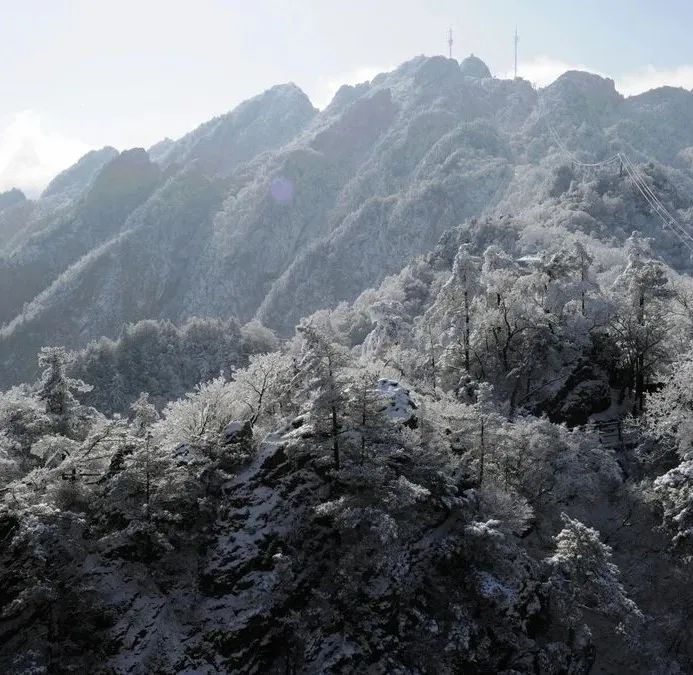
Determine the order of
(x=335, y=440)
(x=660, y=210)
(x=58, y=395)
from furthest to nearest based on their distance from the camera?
(x=660, y=210) < (x=58, y=395) < (x=335, y=440)

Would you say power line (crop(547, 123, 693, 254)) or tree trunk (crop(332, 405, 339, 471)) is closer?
tree trunk (crop(332, 405, 339, 471))

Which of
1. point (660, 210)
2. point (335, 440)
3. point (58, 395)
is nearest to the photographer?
point (335, 440)

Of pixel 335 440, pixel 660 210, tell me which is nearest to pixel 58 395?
pixel 335 440

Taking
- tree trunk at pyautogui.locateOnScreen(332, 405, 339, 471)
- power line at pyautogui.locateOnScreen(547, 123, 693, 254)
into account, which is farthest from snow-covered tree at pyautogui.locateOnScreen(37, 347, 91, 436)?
power line at pyautogui.locateOnScreen(547, 123, 693, 254)

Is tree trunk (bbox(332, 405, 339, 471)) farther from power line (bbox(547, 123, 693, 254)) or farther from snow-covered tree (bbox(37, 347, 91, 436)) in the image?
power line (bbox(547, 123, 693, 254))

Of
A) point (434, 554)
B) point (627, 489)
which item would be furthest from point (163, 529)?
point (627, 489)

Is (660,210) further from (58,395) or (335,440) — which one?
(58,395)

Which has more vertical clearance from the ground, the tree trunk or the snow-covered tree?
the snow-covered tree

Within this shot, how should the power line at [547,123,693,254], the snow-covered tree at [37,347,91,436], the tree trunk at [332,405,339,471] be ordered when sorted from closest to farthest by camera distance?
the tree trunk at [332,405,339,471] < the snow-covered tree at [37,347,91,436] < the power line at [547,123,693,254]

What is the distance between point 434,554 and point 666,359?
93.9 ft

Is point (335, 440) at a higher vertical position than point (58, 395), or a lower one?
lower

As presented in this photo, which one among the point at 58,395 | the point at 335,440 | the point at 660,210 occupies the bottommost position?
the point at 335,440

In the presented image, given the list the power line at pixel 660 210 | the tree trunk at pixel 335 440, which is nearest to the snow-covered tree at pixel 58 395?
the tree trunk at pixel 335 440

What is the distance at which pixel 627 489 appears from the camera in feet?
126
